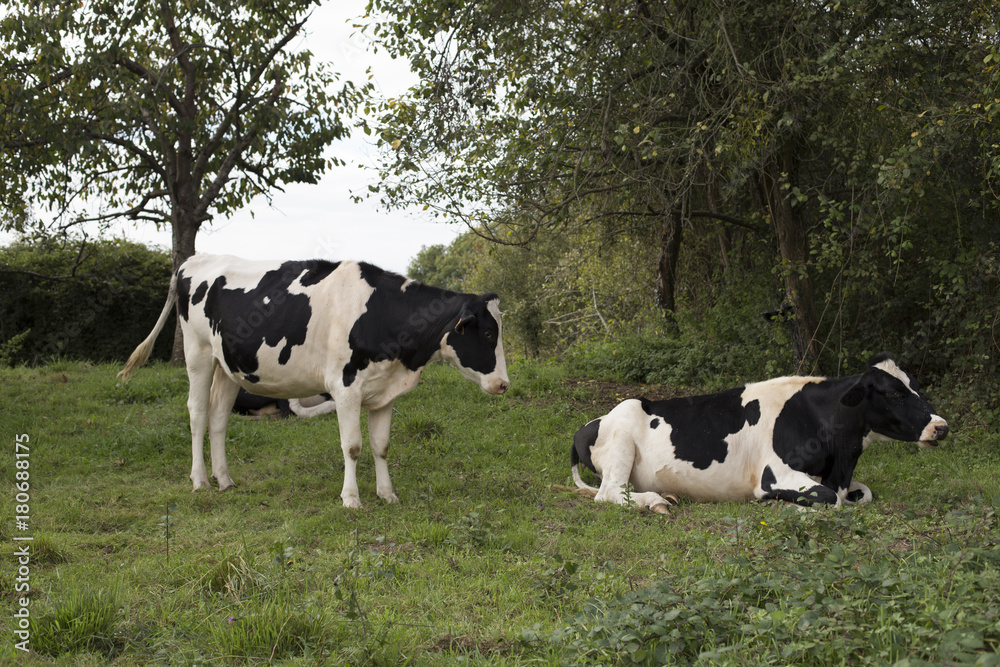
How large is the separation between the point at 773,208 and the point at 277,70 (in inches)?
398

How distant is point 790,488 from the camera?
674 centimetres

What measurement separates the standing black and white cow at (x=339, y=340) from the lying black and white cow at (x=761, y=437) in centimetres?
133

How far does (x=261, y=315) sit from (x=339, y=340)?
0.94 meters

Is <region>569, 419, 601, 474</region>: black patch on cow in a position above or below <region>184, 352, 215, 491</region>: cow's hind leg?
below

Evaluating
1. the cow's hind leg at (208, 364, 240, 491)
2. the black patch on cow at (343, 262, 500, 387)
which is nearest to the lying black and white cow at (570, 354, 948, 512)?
the black patch on cow at (343, 262, 500, 387)

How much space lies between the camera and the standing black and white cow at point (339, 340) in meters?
7.26

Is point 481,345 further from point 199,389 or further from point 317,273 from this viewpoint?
point 199,389

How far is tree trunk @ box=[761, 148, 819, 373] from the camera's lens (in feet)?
36.0

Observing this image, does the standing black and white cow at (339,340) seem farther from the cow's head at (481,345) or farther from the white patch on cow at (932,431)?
the white patch on cow at (932,431)

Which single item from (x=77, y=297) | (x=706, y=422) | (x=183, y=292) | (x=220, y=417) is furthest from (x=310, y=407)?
(x=77, y=297)

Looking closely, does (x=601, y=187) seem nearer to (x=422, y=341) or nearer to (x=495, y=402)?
(x=495, y=402)

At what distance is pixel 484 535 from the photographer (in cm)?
568

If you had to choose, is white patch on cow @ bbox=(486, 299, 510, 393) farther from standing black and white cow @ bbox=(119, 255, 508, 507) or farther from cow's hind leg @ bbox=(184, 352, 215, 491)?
cow's hind leg @ bbox=(184, 352, 215, 491)

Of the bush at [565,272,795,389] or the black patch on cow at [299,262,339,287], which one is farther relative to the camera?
the bush at [565,272,795,389]
